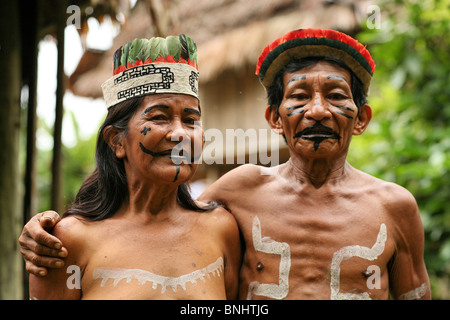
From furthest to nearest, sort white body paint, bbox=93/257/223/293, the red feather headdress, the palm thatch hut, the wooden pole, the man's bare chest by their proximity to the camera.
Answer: the palm thatch hut
the wooden pole
the red feather headdress
the man's bare chest
white body paint, bbox=93/257/223/293

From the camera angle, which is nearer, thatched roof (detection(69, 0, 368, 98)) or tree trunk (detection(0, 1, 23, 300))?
tree trunk (detection(0, 1, 23, 300))

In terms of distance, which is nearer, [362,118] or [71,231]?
[71,231]

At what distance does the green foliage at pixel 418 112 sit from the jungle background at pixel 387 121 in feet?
0.03

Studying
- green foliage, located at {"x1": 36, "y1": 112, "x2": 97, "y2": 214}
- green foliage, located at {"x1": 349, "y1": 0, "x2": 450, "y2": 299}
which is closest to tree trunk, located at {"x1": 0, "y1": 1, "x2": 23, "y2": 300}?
green foliage, located at {"x1": 349, "y1": 0, "x2": 450, "y2": 299}

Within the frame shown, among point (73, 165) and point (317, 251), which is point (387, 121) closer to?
point (317, 251)

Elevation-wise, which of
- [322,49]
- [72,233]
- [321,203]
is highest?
[322,49]

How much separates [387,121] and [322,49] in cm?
320

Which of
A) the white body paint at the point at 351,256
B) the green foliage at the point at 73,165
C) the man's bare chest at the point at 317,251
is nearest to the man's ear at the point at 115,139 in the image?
the man's bare chest at the point at 317,251

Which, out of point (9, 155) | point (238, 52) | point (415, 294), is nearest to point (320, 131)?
point (415, 294)

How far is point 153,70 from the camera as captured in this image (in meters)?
2.72

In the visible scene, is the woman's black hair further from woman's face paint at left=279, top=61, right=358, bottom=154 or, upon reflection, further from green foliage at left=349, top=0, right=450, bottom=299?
green foliage at left=349, top=0, right=450, bottom=299

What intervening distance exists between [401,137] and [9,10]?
153 inches

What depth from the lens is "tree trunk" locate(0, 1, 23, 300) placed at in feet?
15.1

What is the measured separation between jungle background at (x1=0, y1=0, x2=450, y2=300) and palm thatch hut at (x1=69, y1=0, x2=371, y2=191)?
0.74 meters
